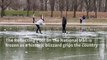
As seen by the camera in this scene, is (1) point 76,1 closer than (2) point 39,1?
Yes

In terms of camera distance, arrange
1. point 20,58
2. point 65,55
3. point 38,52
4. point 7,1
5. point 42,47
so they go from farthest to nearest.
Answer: point 7,1 → point 42,47 → point 38,52 → point 65,55 → point 20,58

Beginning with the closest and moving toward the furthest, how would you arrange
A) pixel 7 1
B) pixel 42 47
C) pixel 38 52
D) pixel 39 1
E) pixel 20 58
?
pixel 20 58, pixel 38 52, pixel 42 47, pixel 7 1, pixel 39 1

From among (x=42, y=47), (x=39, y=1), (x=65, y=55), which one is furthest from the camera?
(x=39, y=1)

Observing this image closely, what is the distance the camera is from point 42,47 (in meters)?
19.5

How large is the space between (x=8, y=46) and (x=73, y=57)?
5.79 metres

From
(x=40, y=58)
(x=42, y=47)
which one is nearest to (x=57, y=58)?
(x=40, y=58)

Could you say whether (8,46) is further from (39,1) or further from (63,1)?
(39,1)

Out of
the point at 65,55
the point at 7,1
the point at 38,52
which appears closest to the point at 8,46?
the point at 38,52

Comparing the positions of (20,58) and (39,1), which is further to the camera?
(39,1)

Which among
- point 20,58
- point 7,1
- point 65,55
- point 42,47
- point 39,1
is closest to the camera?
point 20,58

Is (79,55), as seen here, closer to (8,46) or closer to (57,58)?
(57,58)

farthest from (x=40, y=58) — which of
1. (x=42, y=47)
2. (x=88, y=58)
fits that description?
(x=42, y=47)

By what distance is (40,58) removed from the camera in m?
14.9

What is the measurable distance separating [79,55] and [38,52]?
2.21 m
